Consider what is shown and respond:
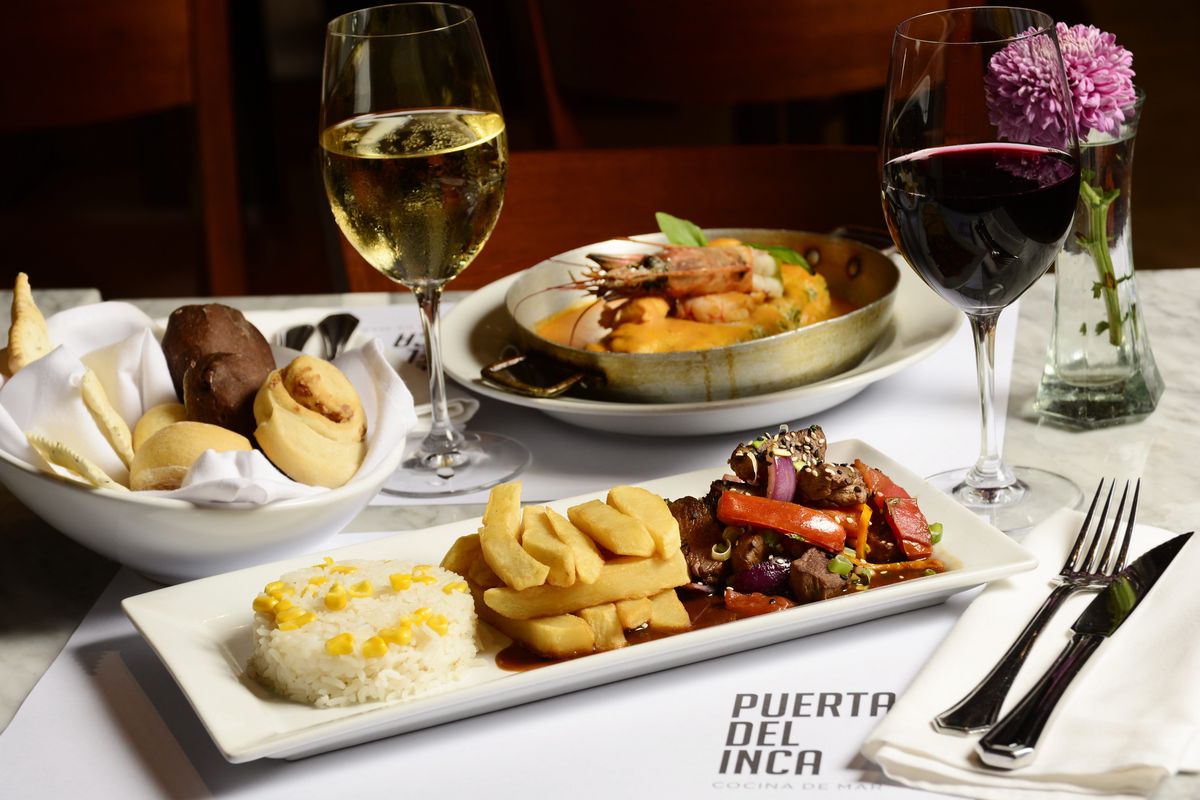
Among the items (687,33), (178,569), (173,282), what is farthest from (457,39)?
(173,282)

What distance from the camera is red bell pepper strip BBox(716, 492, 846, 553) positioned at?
36.4 inches

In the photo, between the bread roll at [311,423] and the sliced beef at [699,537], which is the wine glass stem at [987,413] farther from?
the bread roll at [311,423]

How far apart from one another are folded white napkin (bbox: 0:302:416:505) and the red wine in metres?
0.42

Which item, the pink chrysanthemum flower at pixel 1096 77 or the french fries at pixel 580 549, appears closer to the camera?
the french fries at pixel 580 549

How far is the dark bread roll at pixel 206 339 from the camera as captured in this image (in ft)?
3.76

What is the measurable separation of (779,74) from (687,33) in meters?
0.17

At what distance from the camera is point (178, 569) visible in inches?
40.3

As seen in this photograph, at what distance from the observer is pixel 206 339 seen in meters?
1.15

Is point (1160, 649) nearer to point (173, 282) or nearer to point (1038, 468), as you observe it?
point (1038, 468)

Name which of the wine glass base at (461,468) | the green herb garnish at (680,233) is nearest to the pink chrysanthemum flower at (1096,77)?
the green herb garnish at (680,233)

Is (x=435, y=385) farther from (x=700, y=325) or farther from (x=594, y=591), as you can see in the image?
(x=594, y=591)

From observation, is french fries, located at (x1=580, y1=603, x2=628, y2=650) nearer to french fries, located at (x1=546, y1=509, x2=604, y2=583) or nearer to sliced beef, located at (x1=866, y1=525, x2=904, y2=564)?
french fries, located at (x1=546, y1=509, x2=604, y2=583)

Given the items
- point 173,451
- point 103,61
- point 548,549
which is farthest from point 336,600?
point 103,61

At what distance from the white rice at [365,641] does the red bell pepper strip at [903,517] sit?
0.98 feet
